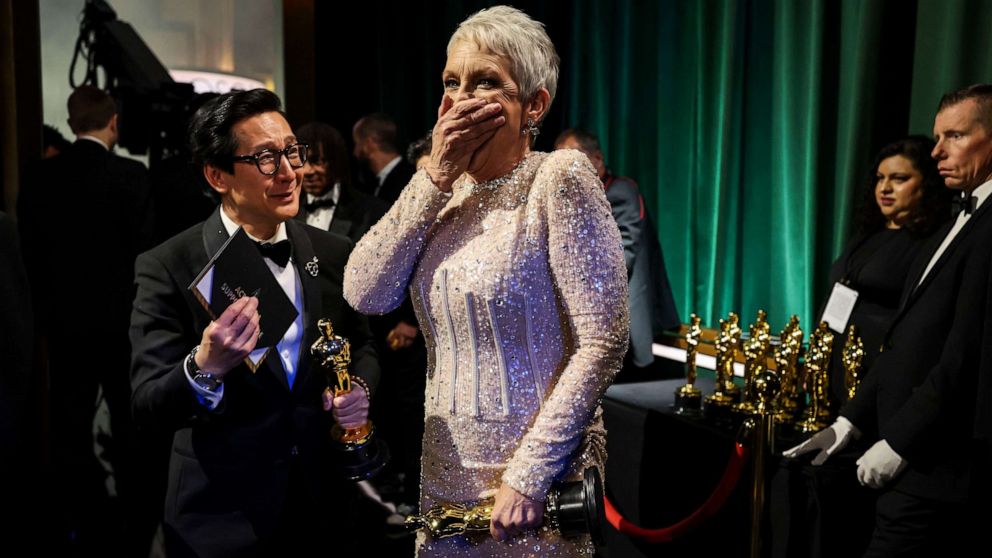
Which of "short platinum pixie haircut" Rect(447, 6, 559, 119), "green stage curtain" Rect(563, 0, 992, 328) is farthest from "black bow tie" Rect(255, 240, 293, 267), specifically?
"green stage curtain" Rect(563, 0, 992, 328)

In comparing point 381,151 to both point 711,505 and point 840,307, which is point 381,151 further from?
point 711,505

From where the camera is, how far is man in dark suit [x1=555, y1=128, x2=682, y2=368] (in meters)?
4.94

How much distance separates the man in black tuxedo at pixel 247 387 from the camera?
6.15 ft

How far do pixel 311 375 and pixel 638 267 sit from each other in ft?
10.7

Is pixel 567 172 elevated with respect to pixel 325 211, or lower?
elevated

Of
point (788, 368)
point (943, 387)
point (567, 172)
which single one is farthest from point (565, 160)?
point (788, 368)

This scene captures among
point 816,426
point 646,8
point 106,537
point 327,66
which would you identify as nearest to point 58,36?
point 327,66

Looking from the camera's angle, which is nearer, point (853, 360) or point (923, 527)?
point (923, 527)

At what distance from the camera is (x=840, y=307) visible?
3416 mm

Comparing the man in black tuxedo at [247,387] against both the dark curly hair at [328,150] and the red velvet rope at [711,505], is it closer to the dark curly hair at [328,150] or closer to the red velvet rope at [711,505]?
the red velvet rope at [711,505]

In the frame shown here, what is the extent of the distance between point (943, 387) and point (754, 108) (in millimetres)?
2699

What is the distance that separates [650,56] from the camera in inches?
215

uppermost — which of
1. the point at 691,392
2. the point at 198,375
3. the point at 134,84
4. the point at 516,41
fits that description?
the point at 134,84

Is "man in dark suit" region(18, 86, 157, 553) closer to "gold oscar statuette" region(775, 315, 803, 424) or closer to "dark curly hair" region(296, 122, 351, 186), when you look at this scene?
"dark curly hair" region(296, 122, 351, 186)
